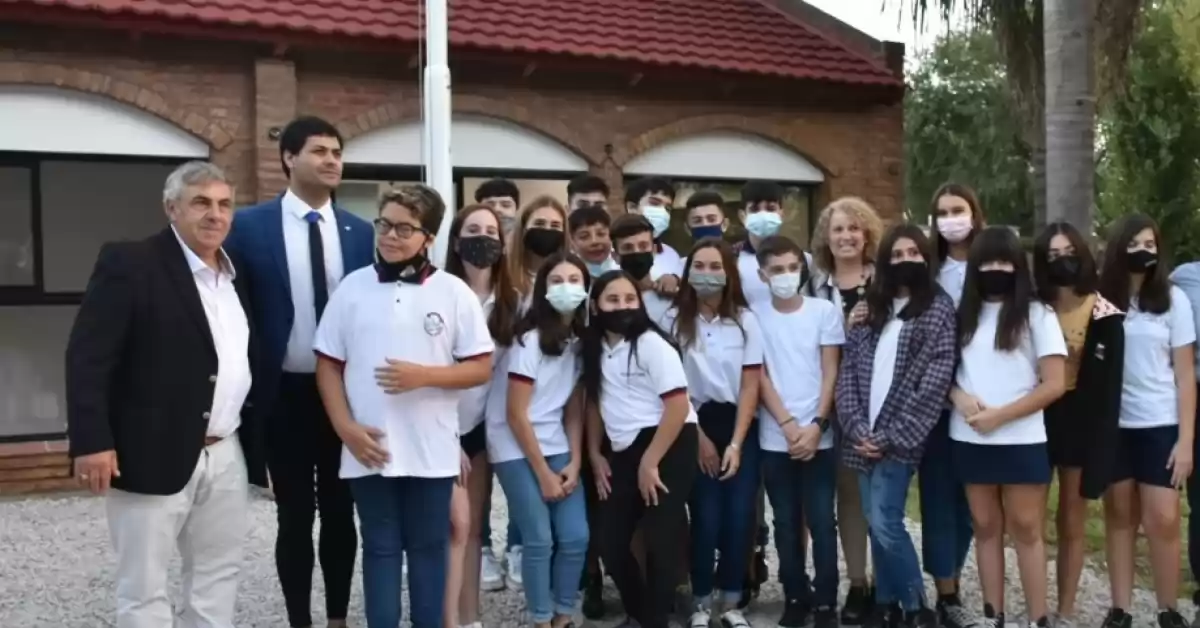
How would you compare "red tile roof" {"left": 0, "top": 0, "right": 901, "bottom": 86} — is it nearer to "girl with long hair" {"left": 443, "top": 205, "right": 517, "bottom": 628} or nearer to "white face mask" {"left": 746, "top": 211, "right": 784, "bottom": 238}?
"white face mask" {"left": 746, "top": 211, "right": 784, "bottom": 238}

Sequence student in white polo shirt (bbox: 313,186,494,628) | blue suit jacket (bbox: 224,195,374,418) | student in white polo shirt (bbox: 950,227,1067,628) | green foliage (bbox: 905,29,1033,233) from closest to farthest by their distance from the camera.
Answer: student in white polo shirt (bbox: 313,186,494,628) → blue suit jacket (bbox: 224,195,374,418) → student in white polo shirt (bbox: 950,227,1067,628) → green foliage (bbox: 905,29,1033,233)

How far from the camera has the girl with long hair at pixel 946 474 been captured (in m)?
5.01

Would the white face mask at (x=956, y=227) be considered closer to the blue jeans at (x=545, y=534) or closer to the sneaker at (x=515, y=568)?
the blue jeans at (x=545, y=534)

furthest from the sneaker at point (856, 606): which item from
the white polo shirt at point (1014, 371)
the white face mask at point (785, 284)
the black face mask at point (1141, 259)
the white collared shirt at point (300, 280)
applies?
the white collared shirt at point (300, 280)

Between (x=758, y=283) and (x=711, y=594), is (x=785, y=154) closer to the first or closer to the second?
(x=758, y=283)

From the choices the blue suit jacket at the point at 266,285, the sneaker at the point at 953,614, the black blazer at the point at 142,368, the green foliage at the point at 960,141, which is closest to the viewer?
the black blazer at the point at 142,368

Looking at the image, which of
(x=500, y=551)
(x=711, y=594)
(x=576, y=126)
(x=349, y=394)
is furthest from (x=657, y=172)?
(x=349, y=394)

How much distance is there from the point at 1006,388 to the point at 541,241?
2.10 meters

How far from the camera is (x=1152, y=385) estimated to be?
16.3ft

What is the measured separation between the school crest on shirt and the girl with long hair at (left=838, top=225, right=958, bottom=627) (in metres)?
1.84

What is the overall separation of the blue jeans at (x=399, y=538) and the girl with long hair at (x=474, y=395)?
0.31 meters

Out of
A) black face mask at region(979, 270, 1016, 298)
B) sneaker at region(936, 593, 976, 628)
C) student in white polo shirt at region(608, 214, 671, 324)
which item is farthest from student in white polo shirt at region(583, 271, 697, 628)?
black face mask at region(979, 270, 1016, 298)

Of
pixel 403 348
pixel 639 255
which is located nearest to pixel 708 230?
pixel 639 255

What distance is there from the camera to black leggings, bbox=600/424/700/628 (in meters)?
4.93
